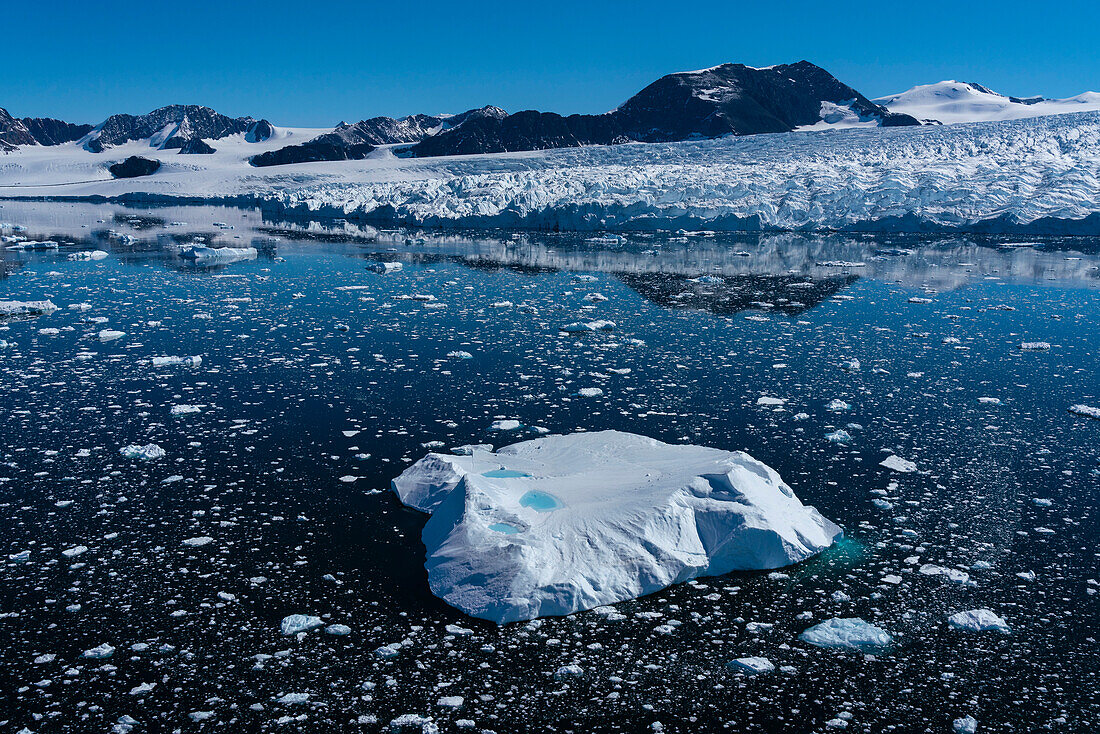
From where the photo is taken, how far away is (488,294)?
11.4 meters

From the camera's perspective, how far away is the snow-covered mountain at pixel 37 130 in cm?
10200

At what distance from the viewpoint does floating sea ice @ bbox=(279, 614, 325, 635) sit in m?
2.92

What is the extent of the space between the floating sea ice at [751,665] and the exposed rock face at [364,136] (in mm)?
62387

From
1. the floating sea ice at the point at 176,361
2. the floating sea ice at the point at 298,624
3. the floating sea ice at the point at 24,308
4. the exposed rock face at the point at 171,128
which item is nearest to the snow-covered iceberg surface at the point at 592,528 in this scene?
the floating sea ice at the point at 298,624

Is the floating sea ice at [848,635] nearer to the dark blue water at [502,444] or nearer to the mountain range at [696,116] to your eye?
the dark blue water at [502,444]

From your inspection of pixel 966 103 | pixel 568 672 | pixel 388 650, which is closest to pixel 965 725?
pixel 568 672

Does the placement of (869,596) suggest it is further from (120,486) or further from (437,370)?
(437,370)

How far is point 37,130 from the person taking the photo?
105812mm

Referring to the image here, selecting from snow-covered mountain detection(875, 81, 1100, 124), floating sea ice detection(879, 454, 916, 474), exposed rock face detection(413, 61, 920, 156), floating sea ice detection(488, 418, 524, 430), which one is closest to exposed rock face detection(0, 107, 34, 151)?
exposed rock face detection(413, 61, 920, 156)

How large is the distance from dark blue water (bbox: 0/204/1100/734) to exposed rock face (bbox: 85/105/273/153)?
97.2 m

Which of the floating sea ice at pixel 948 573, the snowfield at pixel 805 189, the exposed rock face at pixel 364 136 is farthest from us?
the exposed rock face at pixel 364 136

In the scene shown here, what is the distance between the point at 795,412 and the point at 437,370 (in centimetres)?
331

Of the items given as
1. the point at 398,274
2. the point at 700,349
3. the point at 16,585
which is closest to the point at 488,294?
the point at 398,274

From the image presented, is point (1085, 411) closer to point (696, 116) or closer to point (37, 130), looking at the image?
point (696, 116)
